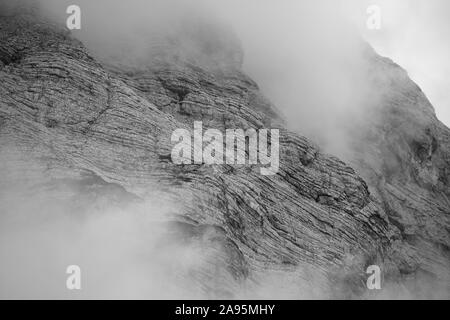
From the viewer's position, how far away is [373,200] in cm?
6569

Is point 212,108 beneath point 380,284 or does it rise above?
above

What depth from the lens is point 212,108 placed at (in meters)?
63.7

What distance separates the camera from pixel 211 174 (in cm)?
5275

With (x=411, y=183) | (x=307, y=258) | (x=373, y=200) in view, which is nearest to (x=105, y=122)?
A: (x=307, y=258)

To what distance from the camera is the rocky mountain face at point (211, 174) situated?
4981 centimetres

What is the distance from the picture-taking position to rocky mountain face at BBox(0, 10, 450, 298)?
49.8 meters

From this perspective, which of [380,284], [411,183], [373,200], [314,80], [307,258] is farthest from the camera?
[314,80]

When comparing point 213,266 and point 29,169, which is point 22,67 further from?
point 213,266

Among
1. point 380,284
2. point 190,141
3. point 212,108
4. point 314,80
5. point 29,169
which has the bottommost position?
point 380,284

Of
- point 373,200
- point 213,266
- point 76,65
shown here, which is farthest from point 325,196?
point 76,65

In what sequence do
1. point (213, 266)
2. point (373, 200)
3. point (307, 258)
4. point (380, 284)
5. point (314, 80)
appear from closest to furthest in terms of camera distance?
point (213, 266)
point (307, 258)
point (380, 284)
point (373, 200)
point (314, 80)

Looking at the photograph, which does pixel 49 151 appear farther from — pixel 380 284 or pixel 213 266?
pixel 380 284

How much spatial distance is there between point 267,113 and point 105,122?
2011 centimetres

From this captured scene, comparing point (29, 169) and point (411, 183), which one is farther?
point (411, 183)
